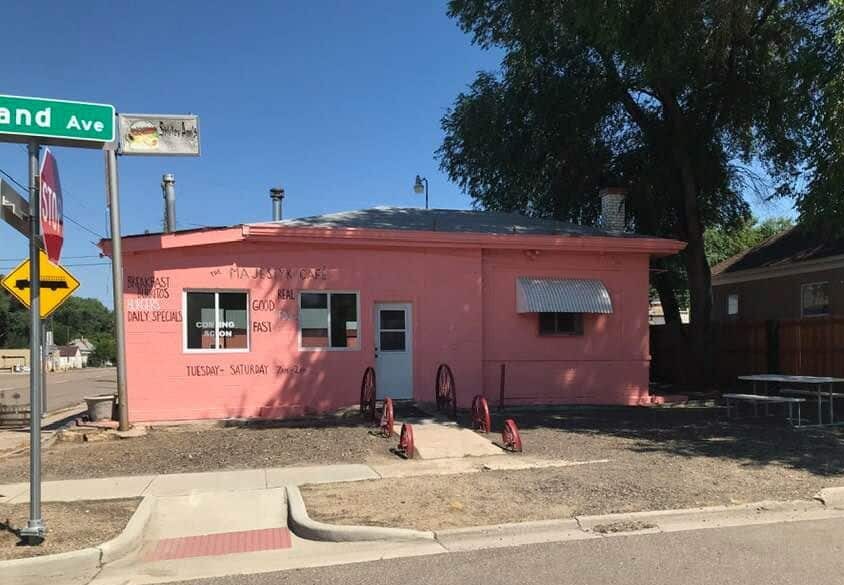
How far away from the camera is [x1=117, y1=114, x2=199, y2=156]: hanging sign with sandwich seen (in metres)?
12.9

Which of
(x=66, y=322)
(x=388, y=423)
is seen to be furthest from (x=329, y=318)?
(x=66, y=322)

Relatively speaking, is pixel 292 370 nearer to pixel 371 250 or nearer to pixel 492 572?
pixel 371 250

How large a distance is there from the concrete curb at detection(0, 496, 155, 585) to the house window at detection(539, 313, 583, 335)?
33.2 ft

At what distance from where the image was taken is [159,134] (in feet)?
42.8

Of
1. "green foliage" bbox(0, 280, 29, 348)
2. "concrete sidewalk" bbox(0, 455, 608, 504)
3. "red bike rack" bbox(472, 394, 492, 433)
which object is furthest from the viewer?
"green foliage" bbox(0, 280, 29, 348)

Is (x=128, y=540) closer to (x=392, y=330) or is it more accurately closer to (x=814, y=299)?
(x=392, y=330)

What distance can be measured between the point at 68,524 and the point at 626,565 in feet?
16.4

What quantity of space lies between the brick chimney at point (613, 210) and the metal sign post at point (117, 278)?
10722 millimetres

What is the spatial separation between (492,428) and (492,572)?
6.41 m

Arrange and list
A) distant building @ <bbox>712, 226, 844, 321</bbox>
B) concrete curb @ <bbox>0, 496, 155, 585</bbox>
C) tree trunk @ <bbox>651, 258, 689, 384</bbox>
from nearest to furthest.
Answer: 1. concrete curb @ <bbox>0, 496, 155, 585</bbox>
2. distant building @ <bbox>712, 226, 844, 321</bbox>
3. tree trunk @ <bbox>651, 258, 689, 384</bbox>

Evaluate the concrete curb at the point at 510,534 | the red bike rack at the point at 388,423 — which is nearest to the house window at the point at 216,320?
the red bike rack at the point at 388,423

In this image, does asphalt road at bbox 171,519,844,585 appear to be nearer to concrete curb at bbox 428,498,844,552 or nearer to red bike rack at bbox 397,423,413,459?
concrete curb at bbox 428,498,844,552

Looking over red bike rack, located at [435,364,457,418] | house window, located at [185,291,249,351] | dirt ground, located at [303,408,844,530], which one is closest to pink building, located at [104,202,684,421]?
house window, located at [185,291,249,351]

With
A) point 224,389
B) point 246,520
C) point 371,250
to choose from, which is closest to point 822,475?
point 246,520
